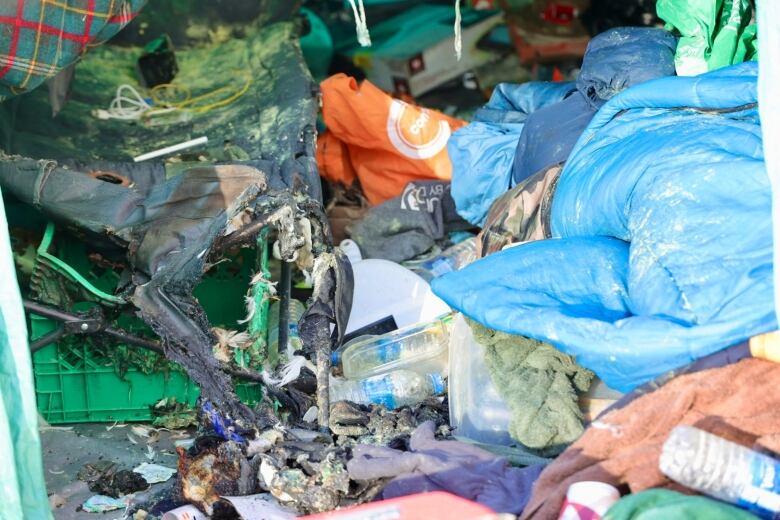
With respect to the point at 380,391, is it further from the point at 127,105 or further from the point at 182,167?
the point at 127,105

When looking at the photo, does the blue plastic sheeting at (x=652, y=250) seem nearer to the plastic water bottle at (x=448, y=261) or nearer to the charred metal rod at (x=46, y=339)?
the plastic water bottle at (x=448, y=261)

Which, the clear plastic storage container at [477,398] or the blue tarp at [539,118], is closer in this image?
the clear plastic storage container at [477,398]

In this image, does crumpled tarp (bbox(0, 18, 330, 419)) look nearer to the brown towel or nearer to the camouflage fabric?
the camouflage fabric

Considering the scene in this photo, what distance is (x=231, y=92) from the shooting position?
452 cm

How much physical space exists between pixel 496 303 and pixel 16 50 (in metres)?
1.73

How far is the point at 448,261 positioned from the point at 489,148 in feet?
1.49

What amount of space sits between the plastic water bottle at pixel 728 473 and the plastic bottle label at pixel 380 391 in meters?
1.23

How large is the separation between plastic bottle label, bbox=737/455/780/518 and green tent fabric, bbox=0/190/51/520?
63.3 inches

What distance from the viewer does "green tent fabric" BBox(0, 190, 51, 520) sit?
2.48m

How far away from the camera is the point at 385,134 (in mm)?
4234

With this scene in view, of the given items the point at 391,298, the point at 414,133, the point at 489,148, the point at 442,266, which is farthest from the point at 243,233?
the point at 414,133

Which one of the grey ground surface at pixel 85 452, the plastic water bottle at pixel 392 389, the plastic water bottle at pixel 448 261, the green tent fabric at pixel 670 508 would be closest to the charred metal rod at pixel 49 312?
the grey ground surface at pixel 85 452

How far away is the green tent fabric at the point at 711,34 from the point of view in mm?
3236

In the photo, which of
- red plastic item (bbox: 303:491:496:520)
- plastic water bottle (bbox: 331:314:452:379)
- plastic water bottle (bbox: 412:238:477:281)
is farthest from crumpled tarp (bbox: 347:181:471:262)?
red plastic item (bbox: 303:491:496:520)
